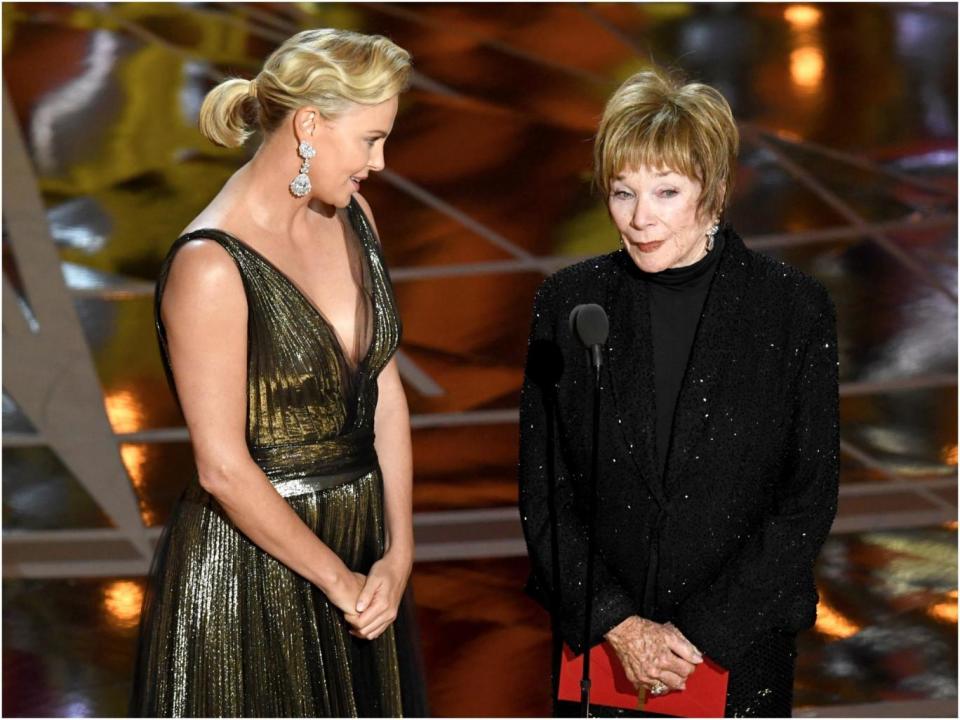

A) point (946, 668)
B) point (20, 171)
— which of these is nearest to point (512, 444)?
point (946, 668)

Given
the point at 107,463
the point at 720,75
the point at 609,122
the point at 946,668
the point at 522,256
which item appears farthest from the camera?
the point at 720,75

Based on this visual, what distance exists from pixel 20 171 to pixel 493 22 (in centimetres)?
323

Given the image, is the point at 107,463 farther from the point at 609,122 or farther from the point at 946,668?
the point at 609,122

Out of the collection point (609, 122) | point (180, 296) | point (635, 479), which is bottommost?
point (635, 479)

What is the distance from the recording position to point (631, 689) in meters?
2.52

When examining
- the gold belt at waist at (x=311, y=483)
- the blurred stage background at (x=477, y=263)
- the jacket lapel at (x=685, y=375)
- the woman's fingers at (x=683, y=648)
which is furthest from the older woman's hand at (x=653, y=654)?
the blurred stage background at (x=477, y=263)

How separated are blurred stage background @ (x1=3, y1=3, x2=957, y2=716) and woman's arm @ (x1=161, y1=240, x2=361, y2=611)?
64.0 inches

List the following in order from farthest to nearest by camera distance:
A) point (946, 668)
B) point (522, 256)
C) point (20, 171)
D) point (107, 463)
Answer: point (20, 171) → point (522, 256) → point (107, 463) → point (946, 668)

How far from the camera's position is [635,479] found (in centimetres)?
253

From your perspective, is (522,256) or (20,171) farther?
(20,171)

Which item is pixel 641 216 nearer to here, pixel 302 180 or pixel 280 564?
pixel 302 180

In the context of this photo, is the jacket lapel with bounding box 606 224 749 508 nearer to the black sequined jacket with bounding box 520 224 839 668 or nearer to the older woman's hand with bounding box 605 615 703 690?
the black sequined jacket with bounding box 520 224 839 668

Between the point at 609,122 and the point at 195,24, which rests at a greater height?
the point at 195,24

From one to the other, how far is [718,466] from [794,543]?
0.18 metres
